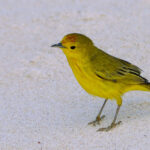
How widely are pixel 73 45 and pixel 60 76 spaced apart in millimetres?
1636

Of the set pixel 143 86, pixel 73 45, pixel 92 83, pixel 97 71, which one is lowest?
pixel 143 86

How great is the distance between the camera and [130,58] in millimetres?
7605

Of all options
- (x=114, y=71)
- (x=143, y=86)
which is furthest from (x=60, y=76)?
(x=143, y=86)

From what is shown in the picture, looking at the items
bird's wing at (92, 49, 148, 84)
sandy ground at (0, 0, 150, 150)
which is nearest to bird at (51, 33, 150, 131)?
bird's wing at (92, 49, 148, 84)

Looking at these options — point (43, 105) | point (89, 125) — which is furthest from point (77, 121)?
point (43, 105)

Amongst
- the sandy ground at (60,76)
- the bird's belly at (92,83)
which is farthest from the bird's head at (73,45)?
the sandy ground at (60,76)

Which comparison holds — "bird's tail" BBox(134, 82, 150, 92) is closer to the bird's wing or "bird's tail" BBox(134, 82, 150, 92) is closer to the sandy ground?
the bird's wing

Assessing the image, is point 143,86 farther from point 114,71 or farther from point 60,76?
point 60,76

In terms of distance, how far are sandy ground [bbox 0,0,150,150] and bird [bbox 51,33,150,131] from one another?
386mm

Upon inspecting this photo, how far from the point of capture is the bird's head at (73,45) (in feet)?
18.5

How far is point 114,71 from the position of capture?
5.77 m

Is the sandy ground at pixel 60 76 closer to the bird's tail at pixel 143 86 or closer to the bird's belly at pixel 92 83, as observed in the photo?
the bird's tail at pixel 143 86

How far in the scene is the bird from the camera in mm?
5590

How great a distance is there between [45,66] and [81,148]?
2.52 meters
